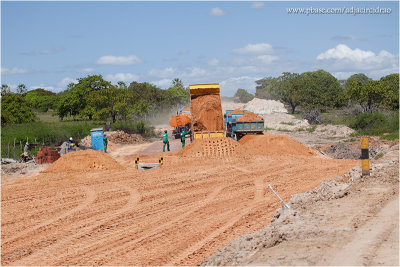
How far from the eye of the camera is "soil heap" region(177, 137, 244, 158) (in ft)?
75.6

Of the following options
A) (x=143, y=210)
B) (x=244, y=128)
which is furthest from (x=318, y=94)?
(x=143, y=210)

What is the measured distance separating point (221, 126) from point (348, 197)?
58.3 feet

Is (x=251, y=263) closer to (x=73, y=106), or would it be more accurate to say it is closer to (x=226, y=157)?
(x=226, y=157)

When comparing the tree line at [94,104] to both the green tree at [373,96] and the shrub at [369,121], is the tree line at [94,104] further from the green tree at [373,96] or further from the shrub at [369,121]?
the green tree at [373,96]

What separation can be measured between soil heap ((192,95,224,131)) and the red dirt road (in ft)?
24.7

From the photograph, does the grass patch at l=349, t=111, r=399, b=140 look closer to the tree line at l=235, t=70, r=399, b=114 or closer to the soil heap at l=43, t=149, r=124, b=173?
the tree line at l=235, t=70, r=399, b=114

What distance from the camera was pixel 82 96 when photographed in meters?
53.6

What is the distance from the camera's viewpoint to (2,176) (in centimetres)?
1991

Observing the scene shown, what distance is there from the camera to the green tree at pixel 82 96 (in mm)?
44487

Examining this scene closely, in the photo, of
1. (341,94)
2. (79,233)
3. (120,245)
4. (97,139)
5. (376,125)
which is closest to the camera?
(120,245)

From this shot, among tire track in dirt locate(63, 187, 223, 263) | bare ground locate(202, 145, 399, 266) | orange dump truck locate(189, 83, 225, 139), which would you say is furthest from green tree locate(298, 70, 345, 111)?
tire track in dirt locate(63, 187, 223, 263)

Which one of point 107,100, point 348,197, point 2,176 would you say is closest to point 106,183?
point 2,176

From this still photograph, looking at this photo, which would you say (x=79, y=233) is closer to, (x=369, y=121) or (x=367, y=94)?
(x=369, y=121)

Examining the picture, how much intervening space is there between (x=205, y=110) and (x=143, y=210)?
15.6 meters
